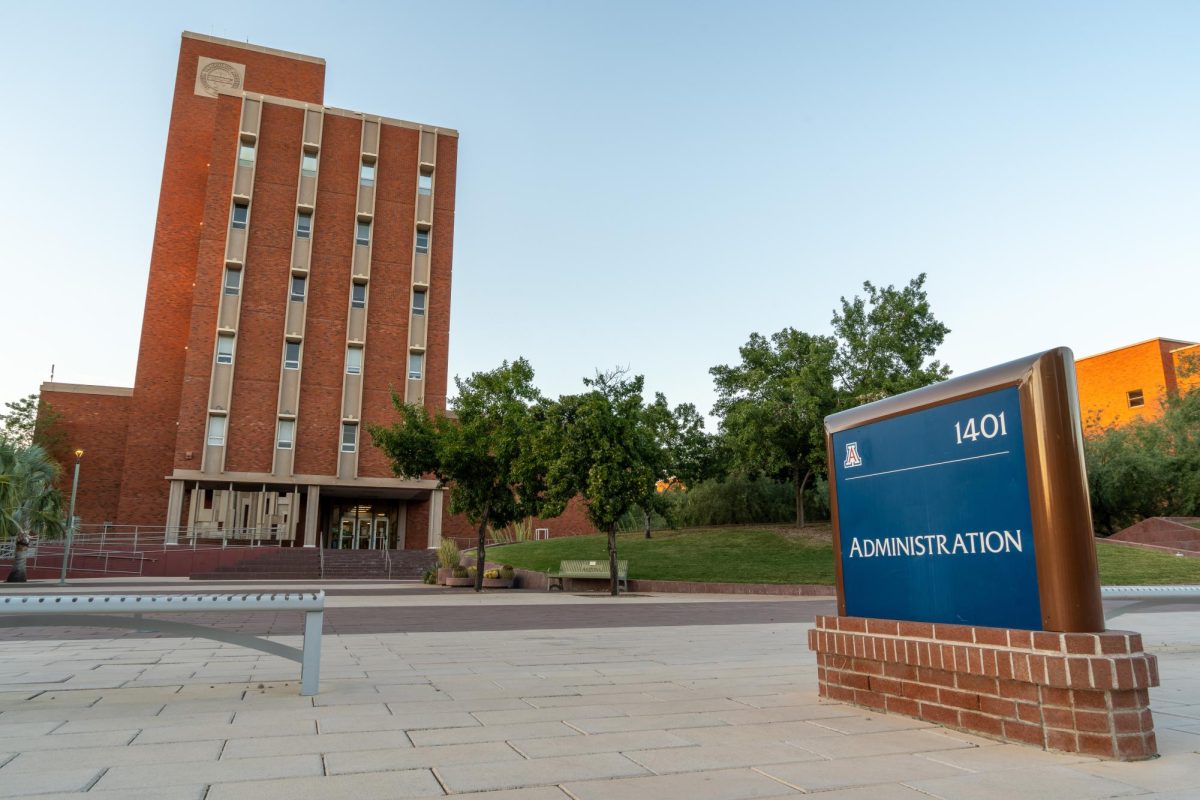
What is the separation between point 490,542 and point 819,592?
30790mm

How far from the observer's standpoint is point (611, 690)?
574 centimetres

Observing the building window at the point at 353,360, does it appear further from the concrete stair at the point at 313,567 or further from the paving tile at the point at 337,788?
the paving tile at the point at 337,788

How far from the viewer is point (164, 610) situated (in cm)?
503

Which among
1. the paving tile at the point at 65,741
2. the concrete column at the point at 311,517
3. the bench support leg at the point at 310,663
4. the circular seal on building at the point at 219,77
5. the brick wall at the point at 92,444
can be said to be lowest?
the paving tile at the point at 65,741

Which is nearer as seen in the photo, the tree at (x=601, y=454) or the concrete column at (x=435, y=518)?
A: the tree at (x=601, y=454)

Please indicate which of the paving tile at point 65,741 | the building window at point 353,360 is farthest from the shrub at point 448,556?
the paving tile at point 65,741

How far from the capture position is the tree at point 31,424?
4138cm

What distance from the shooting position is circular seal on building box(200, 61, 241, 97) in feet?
165

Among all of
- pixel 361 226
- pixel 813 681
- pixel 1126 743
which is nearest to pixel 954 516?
pixel 1126 743

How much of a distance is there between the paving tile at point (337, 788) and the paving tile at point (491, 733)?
67 centimetres

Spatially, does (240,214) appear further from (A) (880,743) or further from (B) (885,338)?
(A) (880,743)

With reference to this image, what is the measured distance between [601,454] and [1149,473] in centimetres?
2497

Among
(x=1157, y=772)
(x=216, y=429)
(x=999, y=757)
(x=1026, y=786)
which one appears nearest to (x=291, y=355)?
(x=216, y=429)

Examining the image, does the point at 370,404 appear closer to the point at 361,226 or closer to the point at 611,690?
the point at 361,226
